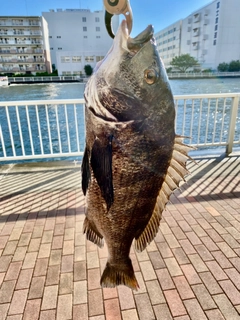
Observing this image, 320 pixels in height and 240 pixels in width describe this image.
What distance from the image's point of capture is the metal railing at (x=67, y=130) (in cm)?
454

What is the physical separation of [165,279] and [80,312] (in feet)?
2.63

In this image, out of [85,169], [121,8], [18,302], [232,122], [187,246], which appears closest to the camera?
[121,8]

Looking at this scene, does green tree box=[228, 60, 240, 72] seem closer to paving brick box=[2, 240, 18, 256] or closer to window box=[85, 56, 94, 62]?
window box=[85, 56, 94, 62]

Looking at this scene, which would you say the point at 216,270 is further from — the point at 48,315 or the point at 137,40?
the point at 137,40

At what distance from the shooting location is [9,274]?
2.22 metres

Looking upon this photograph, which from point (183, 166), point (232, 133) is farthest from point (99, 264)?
point (232, 133)

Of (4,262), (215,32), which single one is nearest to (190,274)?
(4,262)

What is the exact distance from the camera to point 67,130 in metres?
4.79

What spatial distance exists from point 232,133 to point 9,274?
4901 millimetres

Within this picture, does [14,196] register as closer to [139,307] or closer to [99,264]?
[99,264]

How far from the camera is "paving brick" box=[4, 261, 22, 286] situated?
7.18ft

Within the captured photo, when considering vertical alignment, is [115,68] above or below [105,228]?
above

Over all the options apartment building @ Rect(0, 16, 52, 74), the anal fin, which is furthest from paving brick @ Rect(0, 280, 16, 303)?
apartment building @ Rect(0, 16, 52, 74)

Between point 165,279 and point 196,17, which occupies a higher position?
point 196,17
